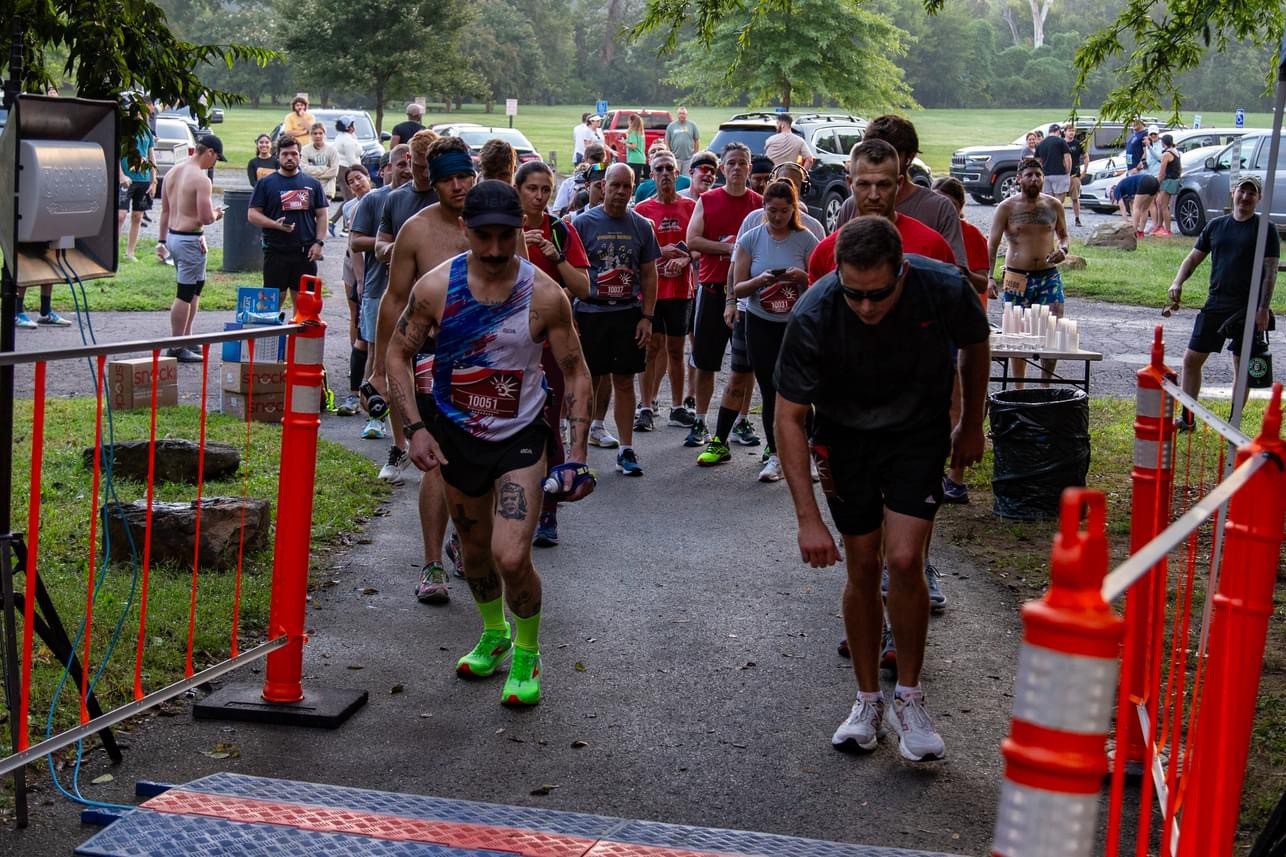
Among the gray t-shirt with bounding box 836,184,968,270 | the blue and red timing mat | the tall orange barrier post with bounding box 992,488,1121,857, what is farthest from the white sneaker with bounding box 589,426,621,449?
the tall orange barrier post with bounding box 992,488,1121,857

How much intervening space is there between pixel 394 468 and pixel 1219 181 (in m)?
22.5

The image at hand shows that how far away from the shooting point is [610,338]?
999 cm

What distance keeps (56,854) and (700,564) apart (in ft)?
13.8

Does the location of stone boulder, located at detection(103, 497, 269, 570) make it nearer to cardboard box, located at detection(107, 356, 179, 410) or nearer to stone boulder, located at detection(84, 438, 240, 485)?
stone boulder, located at detection(84, 438, 240, 485)

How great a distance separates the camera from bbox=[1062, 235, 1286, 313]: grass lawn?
20828 millimetres

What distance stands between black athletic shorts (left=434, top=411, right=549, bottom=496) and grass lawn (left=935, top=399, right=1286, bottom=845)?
275 cm

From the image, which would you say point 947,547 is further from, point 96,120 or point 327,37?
point 327,37

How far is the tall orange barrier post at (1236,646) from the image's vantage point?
3504 millimetres

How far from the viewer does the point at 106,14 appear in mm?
5781

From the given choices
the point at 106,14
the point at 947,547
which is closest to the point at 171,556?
the point at 106,14

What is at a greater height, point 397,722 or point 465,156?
point 465,156

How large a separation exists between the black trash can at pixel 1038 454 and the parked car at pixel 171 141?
2896cm

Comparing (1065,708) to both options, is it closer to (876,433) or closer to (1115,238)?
(876,433)

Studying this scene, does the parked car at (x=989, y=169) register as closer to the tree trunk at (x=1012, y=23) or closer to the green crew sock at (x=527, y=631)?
the green crew sock at (x=527, y=631)
